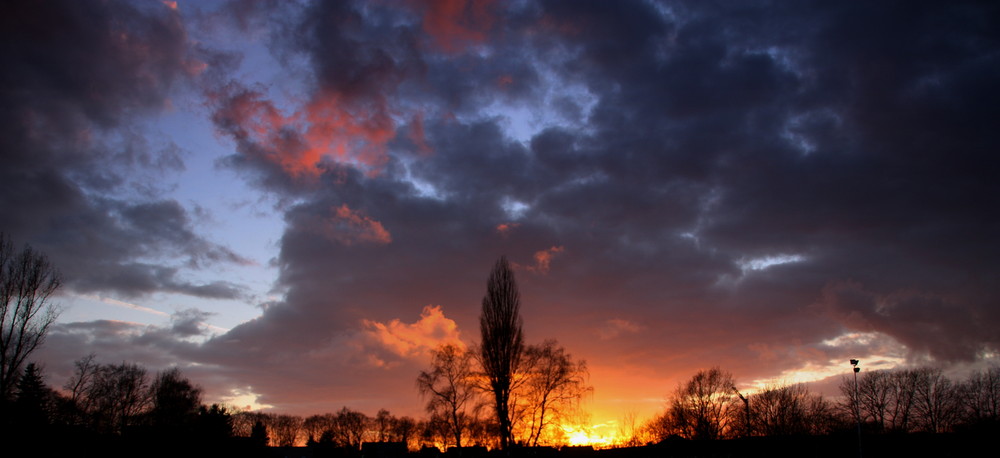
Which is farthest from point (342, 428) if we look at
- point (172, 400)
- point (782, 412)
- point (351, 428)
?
point (782, 412)

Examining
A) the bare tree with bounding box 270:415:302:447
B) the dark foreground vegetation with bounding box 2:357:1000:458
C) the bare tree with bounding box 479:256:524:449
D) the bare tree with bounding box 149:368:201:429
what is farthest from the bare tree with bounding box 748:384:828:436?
the bare tree with bounding box 270:415:302:447

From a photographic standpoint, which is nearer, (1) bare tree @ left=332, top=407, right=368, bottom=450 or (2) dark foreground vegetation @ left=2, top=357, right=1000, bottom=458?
(2) dark foreground vegetation @ left=2, top=357, right=1000, bottom=458

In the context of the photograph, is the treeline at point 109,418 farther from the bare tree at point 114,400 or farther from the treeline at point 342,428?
the treeline at point 342,428

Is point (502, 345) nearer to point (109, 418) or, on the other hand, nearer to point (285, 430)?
point (109, 418)

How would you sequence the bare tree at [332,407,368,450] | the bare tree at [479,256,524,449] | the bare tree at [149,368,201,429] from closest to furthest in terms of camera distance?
the bare tree at [479,256,524,449] < the bare tree at [149,368,201,429] < the bare tree at [332,407,368,450]

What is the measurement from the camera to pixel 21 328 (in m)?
52.2

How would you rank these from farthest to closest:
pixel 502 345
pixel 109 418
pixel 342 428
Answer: pixel 342 428
pixel 109 418
pixel 502 345

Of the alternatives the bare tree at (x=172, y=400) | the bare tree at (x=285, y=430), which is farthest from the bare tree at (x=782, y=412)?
the bare tree at (x=285, y=430)

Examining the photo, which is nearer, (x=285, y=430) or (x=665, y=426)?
(x=665, y=426)

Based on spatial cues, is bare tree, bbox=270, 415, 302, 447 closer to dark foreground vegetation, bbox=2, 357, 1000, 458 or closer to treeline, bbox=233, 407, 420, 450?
treeline, bbox=233, 407, 420, 450

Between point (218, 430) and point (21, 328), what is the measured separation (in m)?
26.0

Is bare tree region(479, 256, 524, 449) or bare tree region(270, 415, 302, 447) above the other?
bare tree region(479, 256, 524, 449)

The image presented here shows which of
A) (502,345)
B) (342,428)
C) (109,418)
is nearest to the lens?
(502,345)

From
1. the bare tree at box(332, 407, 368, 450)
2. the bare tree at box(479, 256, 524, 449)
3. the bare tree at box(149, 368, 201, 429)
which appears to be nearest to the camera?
the bare tree at box(479, 256, 524, 449)
